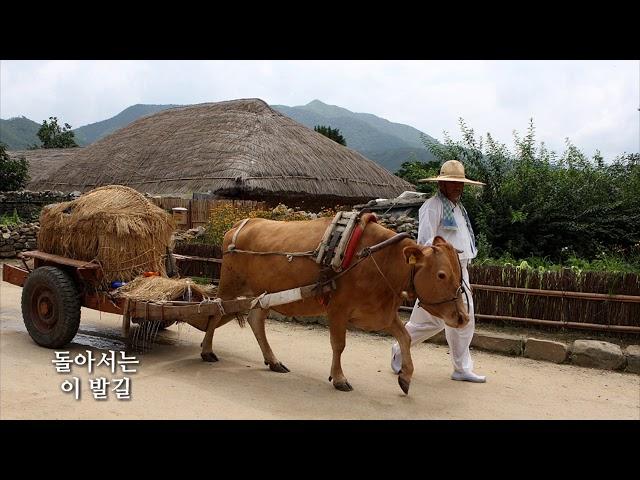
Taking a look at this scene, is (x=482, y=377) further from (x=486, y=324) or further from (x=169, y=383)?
(x=169, y=383)

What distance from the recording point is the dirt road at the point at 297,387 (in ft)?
12.9

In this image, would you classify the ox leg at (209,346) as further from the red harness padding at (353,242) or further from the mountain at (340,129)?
the mountain at (340,129)

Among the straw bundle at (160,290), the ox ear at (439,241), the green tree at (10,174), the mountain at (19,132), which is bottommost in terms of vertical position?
the straw bundle at (160,290)

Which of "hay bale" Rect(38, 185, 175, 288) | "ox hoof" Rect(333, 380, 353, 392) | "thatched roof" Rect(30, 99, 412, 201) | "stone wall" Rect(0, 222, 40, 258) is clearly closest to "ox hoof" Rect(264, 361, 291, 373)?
"ox hoof" Rect(333, 380, 353, 392)

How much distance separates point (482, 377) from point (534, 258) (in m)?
3.35

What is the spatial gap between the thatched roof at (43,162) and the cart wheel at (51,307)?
15.3 meters

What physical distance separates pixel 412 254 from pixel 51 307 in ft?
12.3

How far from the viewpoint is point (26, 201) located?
16047 millimetres

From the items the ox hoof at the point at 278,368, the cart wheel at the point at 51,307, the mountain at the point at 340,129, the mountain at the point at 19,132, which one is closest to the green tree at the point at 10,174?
the cart wheel at the point at 51,307

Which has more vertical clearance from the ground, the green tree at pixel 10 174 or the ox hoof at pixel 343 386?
the green tree at pixel 10 174

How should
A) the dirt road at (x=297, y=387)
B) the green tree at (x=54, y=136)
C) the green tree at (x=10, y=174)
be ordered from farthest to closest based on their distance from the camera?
1. the green tree at (x=54, y=136)
2. the green tree at (x=10, y=174)
3. the dirt road at (x=297, y=387)

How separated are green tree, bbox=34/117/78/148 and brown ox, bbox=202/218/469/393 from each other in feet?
106

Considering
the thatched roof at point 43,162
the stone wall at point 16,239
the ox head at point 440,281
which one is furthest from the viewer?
the thatched roof at point 43,162

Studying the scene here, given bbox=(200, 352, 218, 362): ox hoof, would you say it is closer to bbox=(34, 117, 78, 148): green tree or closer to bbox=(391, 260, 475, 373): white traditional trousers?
bbox=(391, 260, 475, 373): white traditional trousers
